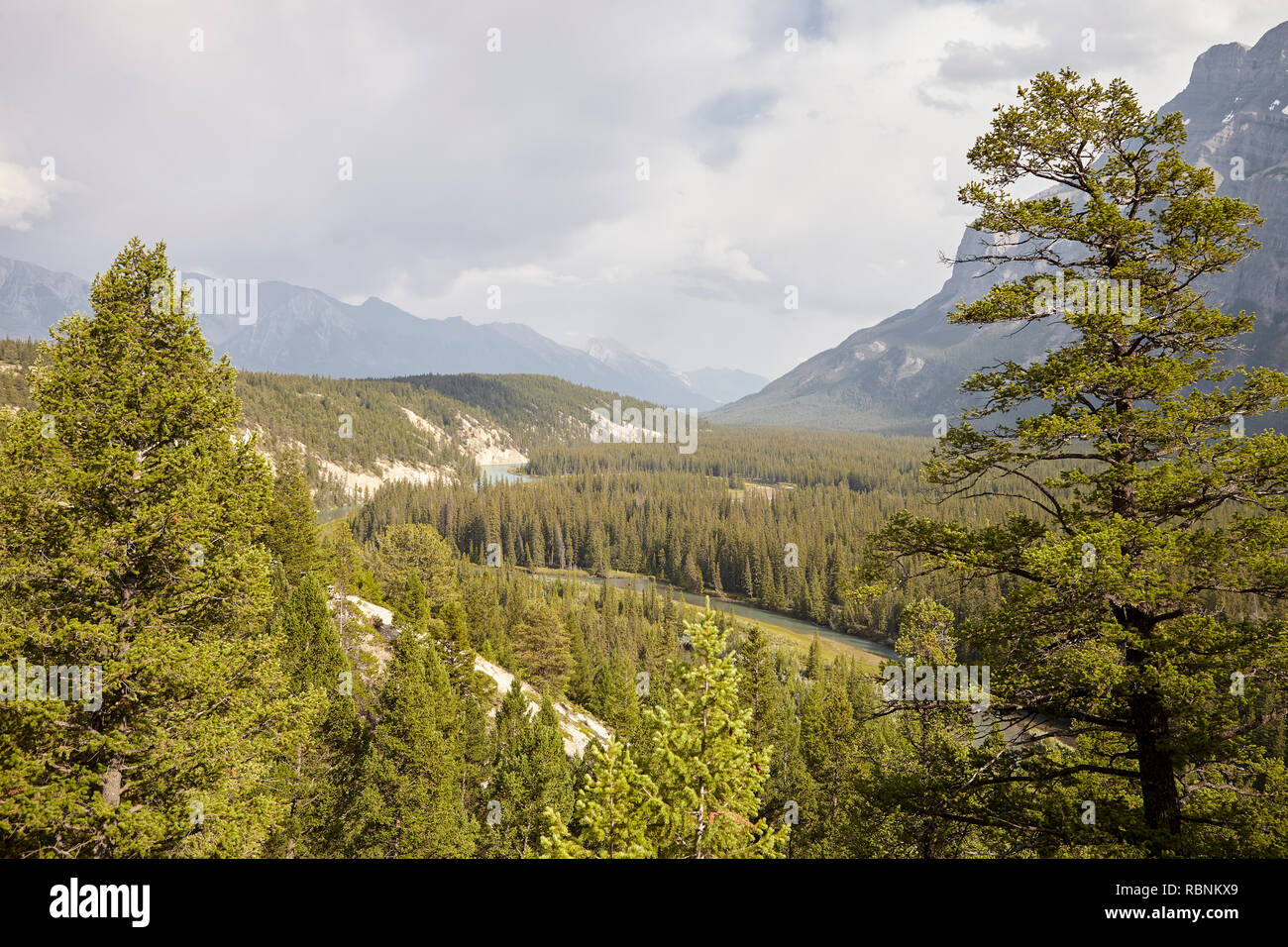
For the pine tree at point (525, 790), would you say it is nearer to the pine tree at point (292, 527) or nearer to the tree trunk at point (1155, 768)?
the tree trunk at point (1155, 768)

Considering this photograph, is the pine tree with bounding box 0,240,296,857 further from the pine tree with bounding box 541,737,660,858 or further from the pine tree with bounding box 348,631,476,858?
the pine tree with bounding box 348,631,476,858

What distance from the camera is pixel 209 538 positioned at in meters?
11.7

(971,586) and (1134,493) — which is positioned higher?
(1134,493)

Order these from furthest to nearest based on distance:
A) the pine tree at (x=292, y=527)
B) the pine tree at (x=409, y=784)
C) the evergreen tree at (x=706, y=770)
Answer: the pine tree at (x=292, y=527)
the pine tree at (x=409, y=784)
the evergreen tree at (x=706, y=770)

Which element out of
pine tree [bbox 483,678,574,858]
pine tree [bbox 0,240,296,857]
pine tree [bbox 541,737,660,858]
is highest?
pine tree [bbox 0,240,296,857]

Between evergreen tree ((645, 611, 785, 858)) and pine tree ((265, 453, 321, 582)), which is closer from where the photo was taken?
evergreen tree ((645, 611, 785, 858))

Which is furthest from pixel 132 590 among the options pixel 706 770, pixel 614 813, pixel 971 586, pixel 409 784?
pixel 409 784

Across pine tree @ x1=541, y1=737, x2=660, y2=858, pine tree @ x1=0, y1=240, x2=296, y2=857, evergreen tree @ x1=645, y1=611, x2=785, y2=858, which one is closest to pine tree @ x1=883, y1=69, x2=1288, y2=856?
evergreen tree @ x1=645, y1=611, x2=785, y2=858

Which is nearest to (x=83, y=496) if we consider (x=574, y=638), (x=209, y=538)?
(x=209, y=538)

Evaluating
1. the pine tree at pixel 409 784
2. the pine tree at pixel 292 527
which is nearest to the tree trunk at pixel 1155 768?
the pine tree at pixel 409 784

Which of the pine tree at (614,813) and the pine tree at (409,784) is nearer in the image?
the pine tree at (614,813)

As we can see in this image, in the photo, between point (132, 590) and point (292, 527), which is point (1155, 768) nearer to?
point (132, 590)

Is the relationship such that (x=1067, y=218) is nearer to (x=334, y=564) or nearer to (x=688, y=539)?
(x=334, y=564)
